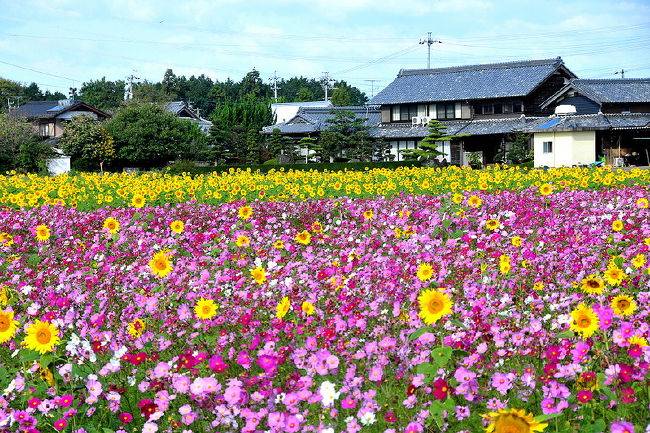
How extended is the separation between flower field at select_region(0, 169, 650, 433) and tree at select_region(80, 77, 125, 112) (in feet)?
268

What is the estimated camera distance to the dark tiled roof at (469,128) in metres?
43.2

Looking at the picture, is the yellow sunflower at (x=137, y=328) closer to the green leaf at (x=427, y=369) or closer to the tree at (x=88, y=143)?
the green leaf at (x=427, y=369)

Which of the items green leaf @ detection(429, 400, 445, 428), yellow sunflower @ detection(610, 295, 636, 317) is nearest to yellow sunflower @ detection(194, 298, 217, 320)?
green leaf @ detection(429, 400, 445, 428)

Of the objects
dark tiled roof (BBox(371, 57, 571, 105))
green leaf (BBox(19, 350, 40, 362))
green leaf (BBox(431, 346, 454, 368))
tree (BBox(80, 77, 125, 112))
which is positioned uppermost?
tree (BBox(80, 77, 125, 112))

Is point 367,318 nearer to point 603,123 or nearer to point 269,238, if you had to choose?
point 269,238

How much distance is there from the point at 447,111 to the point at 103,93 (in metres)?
53.8

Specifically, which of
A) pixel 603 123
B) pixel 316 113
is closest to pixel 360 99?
pixel 316 113

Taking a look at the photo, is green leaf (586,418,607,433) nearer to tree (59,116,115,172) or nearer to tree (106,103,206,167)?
tree (106,103,206,167)

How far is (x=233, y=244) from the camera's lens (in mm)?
7129

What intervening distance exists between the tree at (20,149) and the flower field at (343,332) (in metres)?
35.0

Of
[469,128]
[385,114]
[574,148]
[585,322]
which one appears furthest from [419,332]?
[385,114]

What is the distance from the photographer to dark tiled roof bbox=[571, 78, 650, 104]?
135ft

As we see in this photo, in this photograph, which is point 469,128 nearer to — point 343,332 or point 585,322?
point 343,332

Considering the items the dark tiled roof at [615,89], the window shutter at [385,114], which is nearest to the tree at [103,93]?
the window shutter at [385,114]
